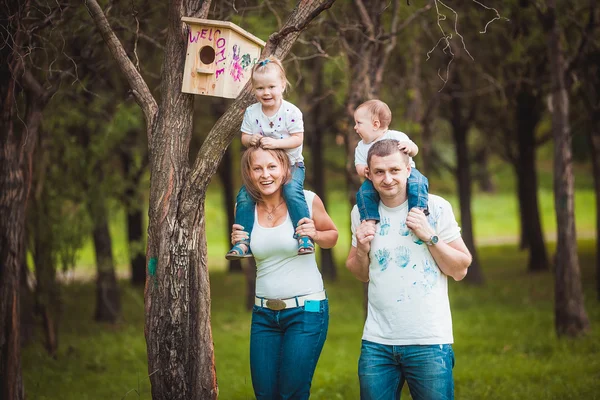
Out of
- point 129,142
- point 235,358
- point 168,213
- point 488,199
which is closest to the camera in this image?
point 168,213

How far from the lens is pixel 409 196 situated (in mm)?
3758

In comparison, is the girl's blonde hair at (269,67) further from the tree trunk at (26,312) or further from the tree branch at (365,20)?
the tree trunk at (26,312)

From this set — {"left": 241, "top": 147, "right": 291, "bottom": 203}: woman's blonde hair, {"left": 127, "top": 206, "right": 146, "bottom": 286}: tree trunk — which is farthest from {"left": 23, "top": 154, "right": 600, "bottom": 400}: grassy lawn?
{"left": 241, "top": 147, "right": 291, "bottom": 203}: woman's blonde hair

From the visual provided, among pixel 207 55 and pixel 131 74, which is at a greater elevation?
pixel 207 55

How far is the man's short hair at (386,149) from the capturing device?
12.2 feet

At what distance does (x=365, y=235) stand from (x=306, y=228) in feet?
1.37

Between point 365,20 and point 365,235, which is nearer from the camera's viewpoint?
point 365,235

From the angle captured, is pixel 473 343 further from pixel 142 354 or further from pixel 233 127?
pixel 233 127

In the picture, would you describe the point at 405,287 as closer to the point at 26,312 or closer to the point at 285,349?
the point at 285,349

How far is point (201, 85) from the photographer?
4.56m

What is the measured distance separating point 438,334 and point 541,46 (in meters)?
10.9

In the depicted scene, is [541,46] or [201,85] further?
[541,46]

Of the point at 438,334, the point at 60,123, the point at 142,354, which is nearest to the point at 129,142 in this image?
the point at 60,123

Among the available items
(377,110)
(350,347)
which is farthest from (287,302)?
(350,347)
